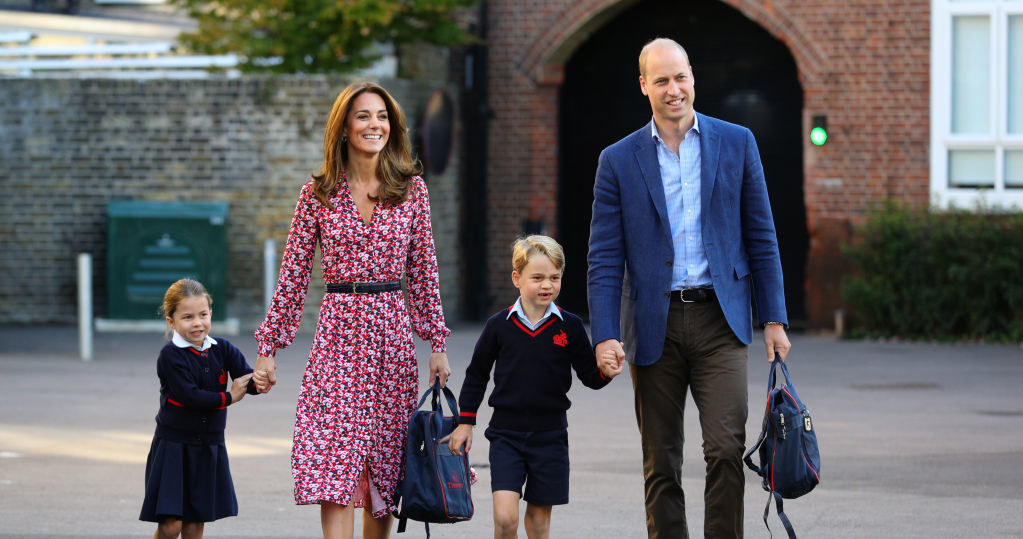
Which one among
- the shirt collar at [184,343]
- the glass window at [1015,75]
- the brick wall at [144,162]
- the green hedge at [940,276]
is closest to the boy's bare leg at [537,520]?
the shirt collar at [184,343]

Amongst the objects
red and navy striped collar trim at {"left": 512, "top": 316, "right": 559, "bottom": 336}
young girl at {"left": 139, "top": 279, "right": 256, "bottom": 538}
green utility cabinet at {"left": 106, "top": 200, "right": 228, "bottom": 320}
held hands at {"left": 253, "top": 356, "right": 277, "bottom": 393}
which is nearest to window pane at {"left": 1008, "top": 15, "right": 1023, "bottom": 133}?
green utility cabinet at {"left": 106, "top": 200, "right": 228, "bottom": 320}

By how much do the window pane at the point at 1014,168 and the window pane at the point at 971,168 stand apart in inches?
6.6

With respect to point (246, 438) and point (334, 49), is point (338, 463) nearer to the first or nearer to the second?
point (246, 438)

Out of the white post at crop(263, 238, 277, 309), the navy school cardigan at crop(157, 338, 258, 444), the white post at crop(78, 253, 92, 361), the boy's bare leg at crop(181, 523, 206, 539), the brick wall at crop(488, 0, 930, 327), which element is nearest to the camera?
the navy school cardigan at crop(157, 338, 258, 444)

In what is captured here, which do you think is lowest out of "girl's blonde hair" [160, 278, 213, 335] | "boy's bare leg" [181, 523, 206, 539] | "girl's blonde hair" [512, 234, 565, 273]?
"boy's bare leg" [181, 523, 206, 539]

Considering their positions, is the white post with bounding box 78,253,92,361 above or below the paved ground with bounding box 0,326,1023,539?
above

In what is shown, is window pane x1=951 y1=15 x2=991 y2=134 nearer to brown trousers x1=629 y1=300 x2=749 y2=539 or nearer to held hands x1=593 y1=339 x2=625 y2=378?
brown trousers x1=629 y1=300 x2=749 y2=539

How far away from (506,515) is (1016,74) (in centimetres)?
1233

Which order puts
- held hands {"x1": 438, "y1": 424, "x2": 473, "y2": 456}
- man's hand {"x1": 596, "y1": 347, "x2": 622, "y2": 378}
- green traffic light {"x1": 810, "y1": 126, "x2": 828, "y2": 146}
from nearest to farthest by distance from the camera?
1. man's hand {"x1": 596, "y1": 347, "x2": 622, "y2": 378}
2. held hands {"x1": 438, "y1": 424, "x2": 473, "y2": 456}
3. green traffic light {"x1": 810, "y1": 126, "x2": 828, "y2": 146}

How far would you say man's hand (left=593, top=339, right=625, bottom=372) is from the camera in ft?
17.5

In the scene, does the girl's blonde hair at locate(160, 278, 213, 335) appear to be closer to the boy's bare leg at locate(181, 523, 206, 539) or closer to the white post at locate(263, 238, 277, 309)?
the boy's bare leg at locate(181, 523, 206, 539)

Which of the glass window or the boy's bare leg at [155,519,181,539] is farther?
the glass window

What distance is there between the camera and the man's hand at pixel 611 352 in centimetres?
532

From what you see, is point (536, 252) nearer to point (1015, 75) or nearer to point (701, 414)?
point (701, 414)
